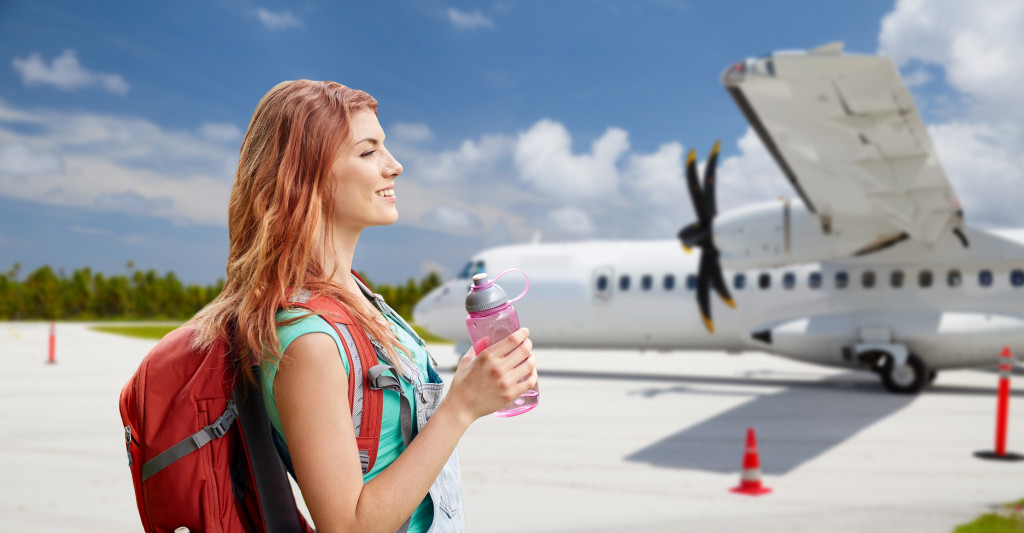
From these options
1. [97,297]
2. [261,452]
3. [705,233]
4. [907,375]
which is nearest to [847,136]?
[705,233]

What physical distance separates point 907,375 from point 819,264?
92.3 inches

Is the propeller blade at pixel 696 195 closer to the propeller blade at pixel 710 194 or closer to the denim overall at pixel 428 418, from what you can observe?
the propeller blade at pixel 710 194

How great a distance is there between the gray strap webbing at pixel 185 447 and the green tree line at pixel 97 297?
5193 cm

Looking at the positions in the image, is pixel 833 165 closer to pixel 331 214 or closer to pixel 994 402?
pixel 994 402

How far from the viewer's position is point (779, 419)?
9438 millimetres

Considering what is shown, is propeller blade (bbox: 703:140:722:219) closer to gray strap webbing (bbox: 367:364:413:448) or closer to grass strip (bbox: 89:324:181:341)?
gray strap webbing (bbox: 367:364:413:448)

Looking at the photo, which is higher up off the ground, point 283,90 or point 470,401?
point 283,90

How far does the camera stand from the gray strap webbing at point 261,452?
1.26 m

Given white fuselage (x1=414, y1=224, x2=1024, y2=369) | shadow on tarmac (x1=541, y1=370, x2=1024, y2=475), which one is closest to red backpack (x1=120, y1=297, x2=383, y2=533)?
shadow on tarmac (x1=541, y1=370, x2=1024, y2=475)

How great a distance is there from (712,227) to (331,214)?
36.6 feet

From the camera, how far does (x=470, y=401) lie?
4.33 feet

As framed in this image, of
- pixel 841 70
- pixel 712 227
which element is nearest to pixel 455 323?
pixel 712 227

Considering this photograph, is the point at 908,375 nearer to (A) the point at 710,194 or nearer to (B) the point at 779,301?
(B) the point at 779,301

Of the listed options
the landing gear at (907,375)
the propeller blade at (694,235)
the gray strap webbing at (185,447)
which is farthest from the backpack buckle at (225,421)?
the landing gear at (907,375)
